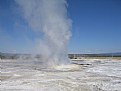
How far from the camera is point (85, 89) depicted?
10008mm

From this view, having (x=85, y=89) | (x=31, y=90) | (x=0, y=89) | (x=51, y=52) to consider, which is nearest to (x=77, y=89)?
(x=85, y=89)

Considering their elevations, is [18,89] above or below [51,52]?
below

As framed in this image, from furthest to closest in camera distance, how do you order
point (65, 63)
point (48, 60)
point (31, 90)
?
1. point (48, 60)
2. point (65, 63)
3. point (31, 90)

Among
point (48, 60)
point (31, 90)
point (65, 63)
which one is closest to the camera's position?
point (31, 90)

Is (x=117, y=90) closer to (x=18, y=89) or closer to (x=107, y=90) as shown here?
(x=107, y=90)

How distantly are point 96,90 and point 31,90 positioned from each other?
9.05 ft

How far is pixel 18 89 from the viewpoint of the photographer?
9.77 meters

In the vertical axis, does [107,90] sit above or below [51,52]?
below

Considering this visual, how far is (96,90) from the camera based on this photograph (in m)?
9.68

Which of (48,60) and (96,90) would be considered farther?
(48,60)

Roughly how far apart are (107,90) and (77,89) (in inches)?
50.9

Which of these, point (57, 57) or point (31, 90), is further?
point (57, 57)

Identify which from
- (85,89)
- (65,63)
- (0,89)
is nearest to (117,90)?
(85,89)

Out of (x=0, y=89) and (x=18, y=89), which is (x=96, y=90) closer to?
(x=18, y=89)
